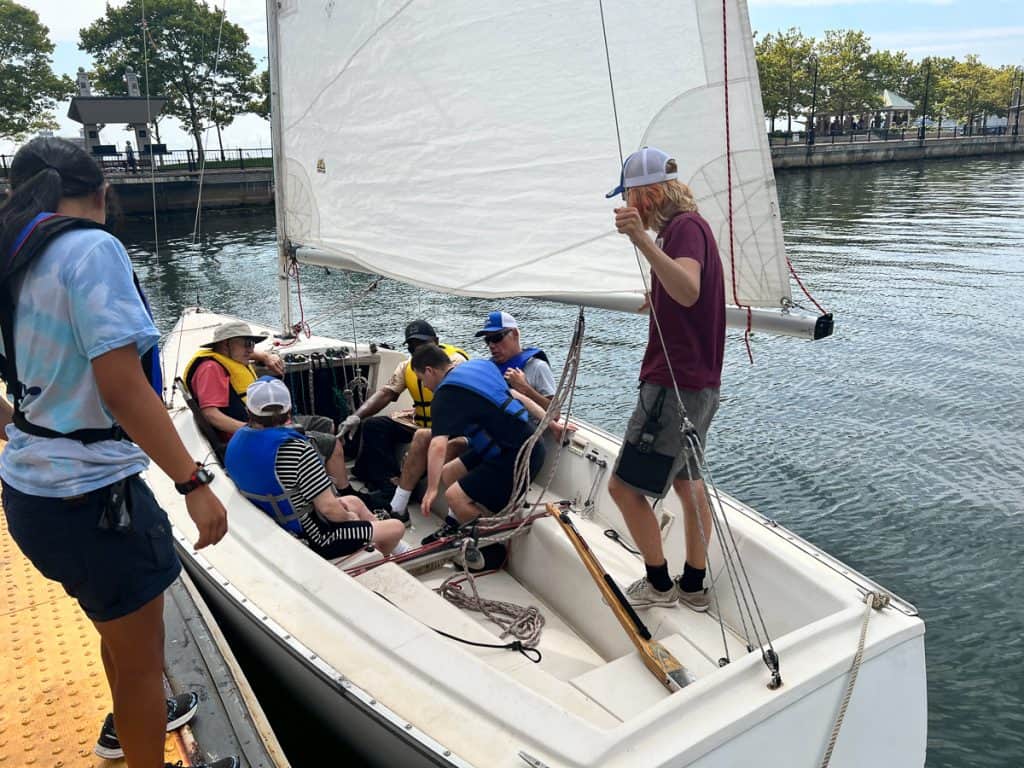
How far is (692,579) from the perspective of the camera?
3.34m

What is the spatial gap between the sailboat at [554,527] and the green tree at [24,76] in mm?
39560

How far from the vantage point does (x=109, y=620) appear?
6.20 feet

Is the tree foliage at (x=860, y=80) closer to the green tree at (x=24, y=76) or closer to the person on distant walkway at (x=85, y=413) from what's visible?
the green tree at (x=24, y=76)

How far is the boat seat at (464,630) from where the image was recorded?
9.48 feet

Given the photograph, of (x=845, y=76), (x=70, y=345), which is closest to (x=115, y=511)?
(x=70, y=345)

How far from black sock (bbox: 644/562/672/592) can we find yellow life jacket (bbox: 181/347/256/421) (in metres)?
2.61

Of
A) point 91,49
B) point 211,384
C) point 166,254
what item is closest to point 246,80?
point 91,49

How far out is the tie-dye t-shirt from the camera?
1658 millimetres

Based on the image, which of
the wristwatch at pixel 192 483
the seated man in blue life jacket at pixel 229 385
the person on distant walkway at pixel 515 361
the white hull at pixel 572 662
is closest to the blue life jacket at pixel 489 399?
the person on distant walkway at pixel 515 361

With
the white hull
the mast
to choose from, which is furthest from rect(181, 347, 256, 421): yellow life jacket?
the mast

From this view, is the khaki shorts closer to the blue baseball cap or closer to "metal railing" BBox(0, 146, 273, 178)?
the blue baseball cap

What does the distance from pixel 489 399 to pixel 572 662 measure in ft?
4.47

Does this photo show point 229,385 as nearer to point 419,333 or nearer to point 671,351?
point 419,333

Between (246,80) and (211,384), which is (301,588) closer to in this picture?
(211,384)
